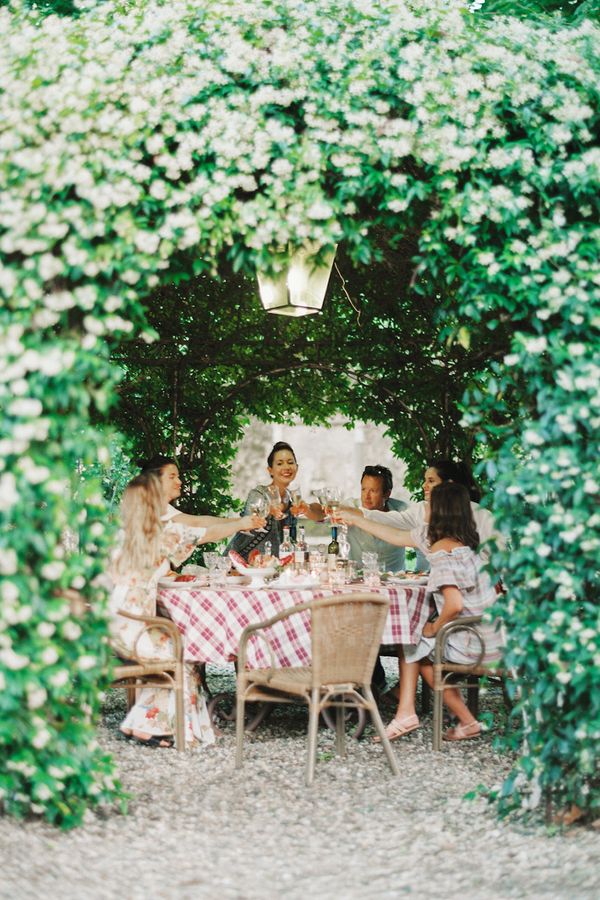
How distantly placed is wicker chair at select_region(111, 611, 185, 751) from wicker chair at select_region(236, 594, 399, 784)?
45cm

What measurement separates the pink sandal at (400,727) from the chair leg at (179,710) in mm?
1118

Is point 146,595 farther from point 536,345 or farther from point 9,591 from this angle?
point 536,345

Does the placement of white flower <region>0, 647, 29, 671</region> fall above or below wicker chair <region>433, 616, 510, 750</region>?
above

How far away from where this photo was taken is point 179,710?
545 centimetres

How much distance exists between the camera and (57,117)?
147 inches

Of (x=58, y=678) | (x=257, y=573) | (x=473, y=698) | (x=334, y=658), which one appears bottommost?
(x=473, y=698)

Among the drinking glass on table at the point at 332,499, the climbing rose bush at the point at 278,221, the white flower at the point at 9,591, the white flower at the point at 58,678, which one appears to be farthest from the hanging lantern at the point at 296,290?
the white flower at the point at 58,678

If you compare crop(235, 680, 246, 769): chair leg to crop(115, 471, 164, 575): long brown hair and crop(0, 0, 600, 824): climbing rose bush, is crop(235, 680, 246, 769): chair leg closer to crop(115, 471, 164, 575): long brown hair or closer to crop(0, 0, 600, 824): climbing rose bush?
crop(115, 471, 164, 575): long brown hair

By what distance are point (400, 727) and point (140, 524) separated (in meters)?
1.93

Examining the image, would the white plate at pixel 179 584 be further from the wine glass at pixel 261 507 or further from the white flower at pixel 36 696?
the white flower at pixel 36 696

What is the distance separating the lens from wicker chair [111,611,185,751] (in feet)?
17.3

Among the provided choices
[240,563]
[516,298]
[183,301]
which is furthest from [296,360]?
[516,298]

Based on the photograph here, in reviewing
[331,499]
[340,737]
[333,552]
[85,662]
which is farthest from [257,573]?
[85,662]

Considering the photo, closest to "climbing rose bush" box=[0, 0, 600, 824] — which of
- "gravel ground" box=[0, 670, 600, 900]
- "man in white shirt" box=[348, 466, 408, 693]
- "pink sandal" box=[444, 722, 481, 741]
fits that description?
"gravel ground" box=[0, 670, 600, 900]
